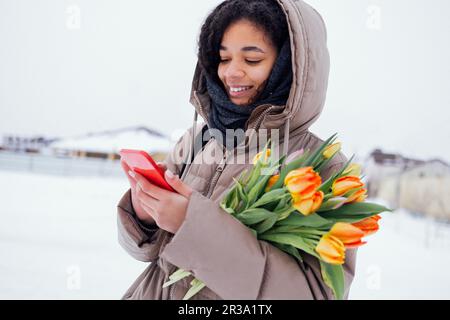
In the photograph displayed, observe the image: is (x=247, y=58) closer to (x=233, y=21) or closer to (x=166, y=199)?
(x=233, y=21)

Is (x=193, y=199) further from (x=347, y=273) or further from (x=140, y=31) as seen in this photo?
(x=140, y=31)

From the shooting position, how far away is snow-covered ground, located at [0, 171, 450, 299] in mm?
1973

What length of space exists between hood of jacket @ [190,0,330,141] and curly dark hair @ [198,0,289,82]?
0.02 metres

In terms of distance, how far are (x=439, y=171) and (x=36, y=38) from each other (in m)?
2.81

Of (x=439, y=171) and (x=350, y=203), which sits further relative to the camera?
(x=439, y=171)

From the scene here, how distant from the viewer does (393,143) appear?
2.75 m

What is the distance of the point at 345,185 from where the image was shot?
1.58ft

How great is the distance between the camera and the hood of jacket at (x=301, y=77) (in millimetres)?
610

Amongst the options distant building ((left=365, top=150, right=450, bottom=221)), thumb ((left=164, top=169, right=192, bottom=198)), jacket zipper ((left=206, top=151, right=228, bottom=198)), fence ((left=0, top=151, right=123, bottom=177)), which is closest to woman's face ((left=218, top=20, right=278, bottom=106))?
jacket zipper ((left=206, top=151, right=228, bottom=198))

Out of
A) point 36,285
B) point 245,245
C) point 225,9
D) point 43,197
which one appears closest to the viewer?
point 245,245

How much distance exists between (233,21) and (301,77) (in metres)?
0.15

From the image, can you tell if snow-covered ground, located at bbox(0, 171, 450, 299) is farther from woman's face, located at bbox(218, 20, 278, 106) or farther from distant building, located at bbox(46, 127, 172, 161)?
woman's face, located at bbox(218, 20, 278, 106)

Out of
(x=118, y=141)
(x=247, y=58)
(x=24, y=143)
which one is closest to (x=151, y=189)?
(x=247, y=58)
